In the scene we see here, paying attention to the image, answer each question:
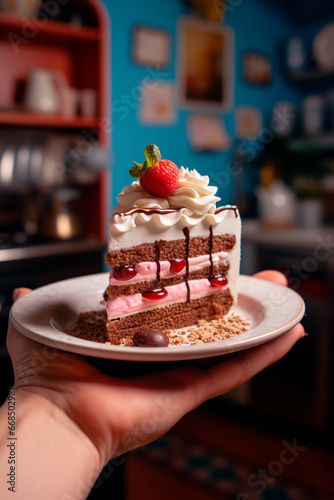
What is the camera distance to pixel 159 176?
128 cm

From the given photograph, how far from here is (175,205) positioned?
4.43ft

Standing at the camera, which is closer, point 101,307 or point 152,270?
point 152,270

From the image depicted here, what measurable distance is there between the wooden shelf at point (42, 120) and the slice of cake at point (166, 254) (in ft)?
4.72

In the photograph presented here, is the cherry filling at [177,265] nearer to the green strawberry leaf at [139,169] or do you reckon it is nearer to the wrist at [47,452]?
the green strawberry leaf at [139,169]

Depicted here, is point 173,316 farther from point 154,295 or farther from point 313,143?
point 313,143

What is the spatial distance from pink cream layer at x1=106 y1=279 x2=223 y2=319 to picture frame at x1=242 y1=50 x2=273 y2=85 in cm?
316

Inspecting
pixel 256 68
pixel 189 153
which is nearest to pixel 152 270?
pixel 189 153

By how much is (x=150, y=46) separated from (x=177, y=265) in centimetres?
254

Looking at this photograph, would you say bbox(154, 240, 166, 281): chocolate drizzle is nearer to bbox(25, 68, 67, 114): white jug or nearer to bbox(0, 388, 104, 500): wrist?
bbox(0, 388, 104, 500): wrist

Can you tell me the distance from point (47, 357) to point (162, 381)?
0.87 ft

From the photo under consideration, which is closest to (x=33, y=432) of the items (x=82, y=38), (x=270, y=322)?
(x=270, y=322)

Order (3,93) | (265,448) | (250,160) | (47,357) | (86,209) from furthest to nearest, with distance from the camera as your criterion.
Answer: (250,160)
(86,209)
(3,93)
(265,448)
(47,357)

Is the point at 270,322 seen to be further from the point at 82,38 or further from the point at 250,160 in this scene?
the point at 250,160

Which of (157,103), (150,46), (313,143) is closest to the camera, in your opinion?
(150,46)
